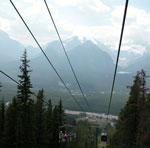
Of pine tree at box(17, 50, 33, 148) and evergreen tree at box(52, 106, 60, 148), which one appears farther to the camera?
evergreen tree at box(52, 106, 60, 148)

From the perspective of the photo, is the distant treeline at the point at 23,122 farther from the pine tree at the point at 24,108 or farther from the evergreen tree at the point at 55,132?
the evergreen tree at the point at 55,132

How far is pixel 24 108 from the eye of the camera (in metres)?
22.1

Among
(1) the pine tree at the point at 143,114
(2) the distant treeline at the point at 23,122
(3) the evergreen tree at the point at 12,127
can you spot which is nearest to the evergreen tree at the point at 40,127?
(2) the distant treeline at the point at 23,122

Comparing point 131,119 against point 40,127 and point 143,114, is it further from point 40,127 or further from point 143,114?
point 40,127

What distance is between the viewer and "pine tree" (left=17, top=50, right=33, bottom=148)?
71.5ft

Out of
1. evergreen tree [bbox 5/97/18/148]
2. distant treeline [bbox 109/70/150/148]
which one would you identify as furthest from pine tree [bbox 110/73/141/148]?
evergreen tree [bbox 5/97/18/148]

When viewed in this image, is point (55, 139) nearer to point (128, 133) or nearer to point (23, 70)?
point (128, 133)

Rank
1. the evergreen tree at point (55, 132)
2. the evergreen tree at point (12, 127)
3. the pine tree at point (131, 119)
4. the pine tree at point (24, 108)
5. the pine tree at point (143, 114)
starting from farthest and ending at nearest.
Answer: the evergreen tree at point (55, 132)
the pine tree at point (131, 119)
the evergreen tree at point (12, 127)
the pine tree at point (24, 108)
the pine tree at point (143, 114)

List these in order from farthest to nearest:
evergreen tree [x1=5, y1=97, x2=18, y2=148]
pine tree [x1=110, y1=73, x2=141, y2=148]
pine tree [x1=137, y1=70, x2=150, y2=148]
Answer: pine tree [x1=110, y1=73, x2=141, y2=148], evergreen tree [x1=5, y1=97, x2=18, y2=148], pine tree [x1=137, y1=70, x2=150, y2=148]

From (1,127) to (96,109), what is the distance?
556 ft

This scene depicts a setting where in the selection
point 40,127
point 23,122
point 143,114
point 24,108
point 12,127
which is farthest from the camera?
point 40,127

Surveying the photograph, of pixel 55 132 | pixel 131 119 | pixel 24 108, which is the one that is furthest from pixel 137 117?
pixel 24 108

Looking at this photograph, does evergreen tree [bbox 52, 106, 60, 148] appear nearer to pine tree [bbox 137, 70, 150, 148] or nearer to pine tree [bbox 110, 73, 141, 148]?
pine tree [bbox 110, 73, 141, 148]

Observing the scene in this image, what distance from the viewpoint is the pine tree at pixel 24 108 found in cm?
2180
